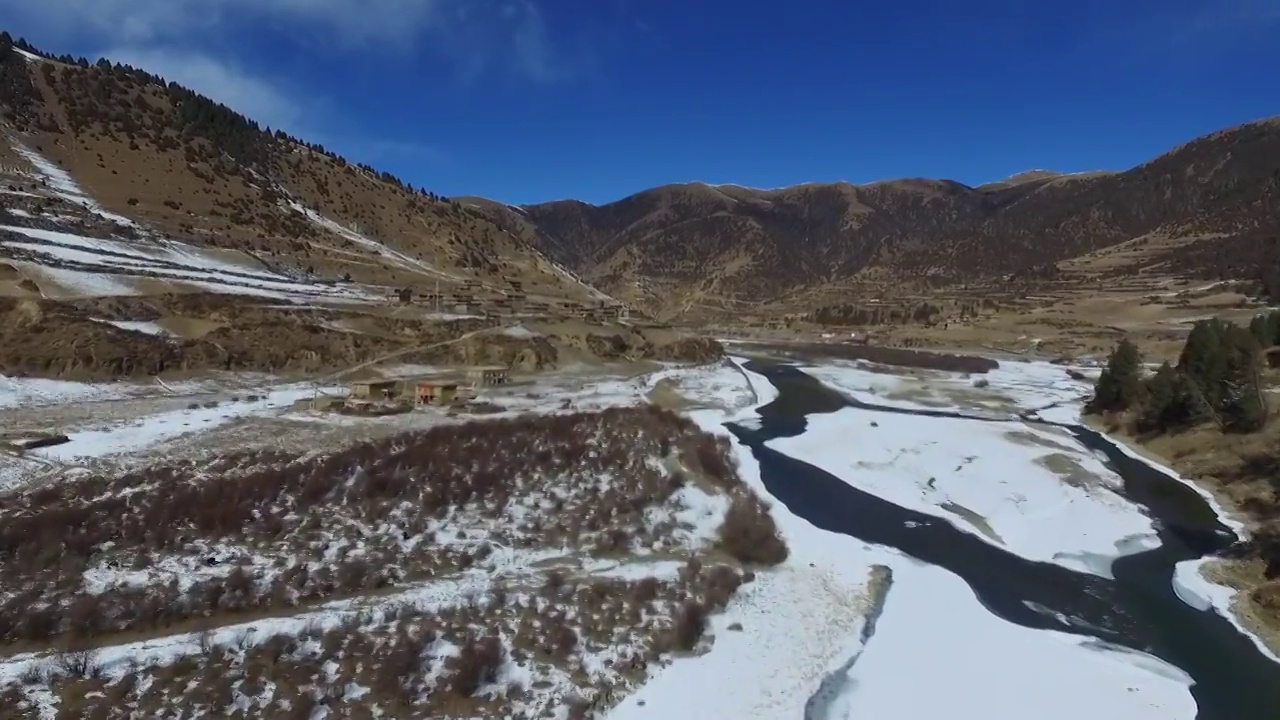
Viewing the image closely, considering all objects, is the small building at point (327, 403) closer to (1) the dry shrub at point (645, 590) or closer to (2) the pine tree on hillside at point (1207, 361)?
(1) the dry shrub at point (645, 590)

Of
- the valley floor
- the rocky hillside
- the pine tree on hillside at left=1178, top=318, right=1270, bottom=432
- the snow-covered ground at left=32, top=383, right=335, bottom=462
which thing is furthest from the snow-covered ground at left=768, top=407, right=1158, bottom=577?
the rocky hillside

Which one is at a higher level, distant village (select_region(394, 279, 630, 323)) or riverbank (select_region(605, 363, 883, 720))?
distant village (select_region(394, 279, 630, 323))

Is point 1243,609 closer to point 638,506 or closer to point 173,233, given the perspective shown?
point 638,506

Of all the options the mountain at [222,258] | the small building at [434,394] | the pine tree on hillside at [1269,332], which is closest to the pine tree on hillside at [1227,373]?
the pine tree on hillside at [1269,332]

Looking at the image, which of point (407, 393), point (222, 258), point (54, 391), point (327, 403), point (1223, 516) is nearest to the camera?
point (1223, 516)

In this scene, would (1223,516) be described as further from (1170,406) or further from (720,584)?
(720,584)

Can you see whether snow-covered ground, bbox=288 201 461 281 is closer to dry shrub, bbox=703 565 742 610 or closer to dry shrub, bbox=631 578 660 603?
dry shrub, bbox=703 565 742 610

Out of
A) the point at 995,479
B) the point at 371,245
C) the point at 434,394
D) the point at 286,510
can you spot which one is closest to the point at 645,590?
the point at 286,510
